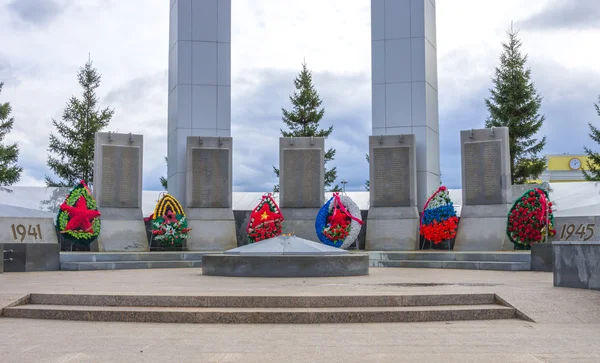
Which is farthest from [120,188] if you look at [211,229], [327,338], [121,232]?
[327,338]

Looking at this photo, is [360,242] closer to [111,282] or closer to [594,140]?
[111,282]

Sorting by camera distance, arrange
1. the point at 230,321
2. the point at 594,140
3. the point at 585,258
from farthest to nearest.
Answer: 1. the point at 594,140
2. the point at 585,258
3. the point at 230,321

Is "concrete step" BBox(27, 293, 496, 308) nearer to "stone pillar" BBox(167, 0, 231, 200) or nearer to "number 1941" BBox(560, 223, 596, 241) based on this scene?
"number 1941" BBox(560, 223, 596, 241)

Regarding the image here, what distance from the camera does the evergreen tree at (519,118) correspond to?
35.0 metres

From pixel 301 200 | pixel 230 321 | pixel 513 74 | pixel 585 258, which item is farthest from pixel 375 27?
pixel 513 74

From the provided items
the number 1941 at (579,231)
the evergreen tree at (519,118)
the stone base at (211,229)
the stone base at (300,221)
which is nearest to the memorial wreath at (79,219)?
the stone base at (211,229)

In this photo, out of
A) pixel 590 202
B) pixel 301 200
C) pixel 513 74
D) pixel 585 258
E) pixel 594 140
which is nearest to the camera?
pixel 585 258

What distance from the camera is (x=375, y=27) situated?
21031 mm

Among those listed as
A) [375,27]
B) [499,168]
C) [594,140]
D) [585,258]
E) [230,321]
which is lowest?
[230,321]

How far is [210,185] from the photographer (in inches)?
744

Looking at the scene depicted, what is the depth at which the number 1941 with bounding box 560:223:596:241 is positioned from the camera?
14.9m

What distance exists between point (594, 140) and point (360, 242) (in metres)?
19.1

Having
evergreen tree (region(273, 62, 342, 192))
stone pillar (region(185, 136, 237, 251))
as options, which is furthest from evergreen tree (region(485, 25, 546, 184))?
stone pillar (region(185, 136, 237, 251))

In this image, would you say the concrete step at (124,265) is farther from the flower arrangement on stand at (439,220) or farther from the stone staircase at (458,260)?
the flower arrangement on stand at (439,220)
